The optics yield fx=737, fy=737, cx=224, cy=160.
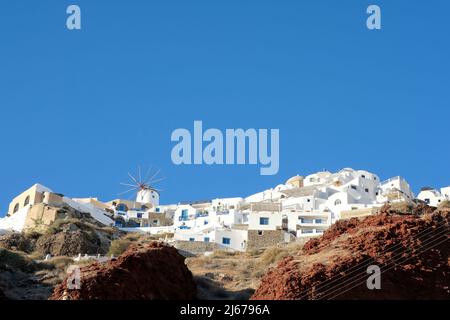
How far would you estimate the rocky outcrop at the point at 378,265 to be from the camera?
25.9 meters

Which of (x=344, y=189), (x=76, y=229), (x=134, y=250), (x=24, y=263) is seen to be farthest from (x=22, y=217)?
(x=134, y=250)

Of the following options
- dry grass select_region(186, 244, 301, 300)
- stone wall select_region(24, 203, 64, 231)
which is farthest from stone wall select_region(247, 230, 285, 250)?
stone wall select_region(24, 203, 64, 231)

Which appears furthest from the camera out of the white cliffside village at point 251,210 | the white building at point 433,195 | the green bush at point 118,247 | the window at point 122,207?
the window at point 122,207

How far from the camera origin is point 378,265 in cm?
2708

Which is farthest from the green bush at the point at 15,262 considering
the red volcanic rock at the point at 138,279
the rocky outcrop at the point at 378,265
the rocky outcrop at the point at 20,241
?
the rocky outcrop at the point at 378,265

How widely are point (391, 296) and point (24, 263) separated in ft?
84.8

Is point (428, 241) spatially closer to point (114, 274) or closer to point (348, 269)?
point (348, 269)

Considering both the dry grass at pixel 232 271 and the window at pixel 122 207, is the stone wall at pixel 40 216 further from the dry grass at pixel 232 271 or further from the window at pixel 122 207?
the window at pixel 122 207

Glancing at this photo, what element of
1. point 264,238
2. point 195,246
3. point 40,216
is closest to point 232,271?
point 195,246

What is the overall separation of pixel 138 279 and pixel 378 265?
892cm

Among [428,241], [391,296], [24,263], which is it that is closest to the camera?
[391,296]

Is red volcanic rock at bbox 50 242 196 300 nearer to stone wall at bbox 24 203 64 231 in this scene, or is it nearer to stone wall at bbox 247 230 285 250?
stone wall at bbox 247 230 285 250

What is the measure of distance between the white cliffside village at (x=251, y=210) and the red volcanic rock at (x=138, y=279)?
2572 cm
